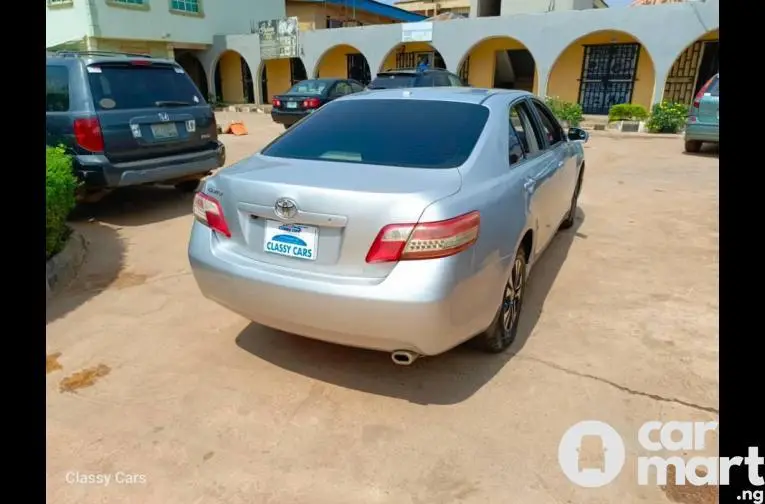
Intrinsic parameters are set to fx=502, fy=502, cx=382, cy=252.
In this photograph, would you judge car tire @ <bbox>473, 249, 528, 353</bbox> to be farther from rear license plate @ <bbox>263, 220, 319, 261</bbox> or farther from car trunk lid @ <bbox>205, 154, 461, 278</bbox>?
rear license plate @ <bbox>263, 220, 319, 261</bbox>

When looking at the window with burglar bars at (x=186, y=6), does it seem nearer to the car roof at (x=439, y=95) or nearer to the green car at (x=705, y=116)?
the green car at (x=705, y=116)

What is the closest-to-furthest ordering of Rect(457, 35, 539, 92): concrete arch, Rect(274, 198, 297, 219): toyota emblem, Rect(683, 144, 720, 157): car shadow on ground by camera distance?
Rect(274, 198, 297, 219): toyota emblem < Rect(683, 144, 720, 157): car shadow on ground < Rect(457, 35, 539, 92): concrete arch

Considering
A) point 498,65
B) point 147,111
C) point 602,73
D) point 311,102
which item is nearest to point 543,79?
point 602,73

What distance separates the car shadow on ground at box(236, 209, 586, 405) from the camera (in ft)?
8.83

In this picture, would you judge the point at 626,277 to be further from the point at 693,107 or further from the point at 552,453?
the point at 693,107

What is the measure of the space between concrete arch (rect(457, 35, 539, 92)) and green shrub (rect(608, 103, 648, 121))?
11.0 ft

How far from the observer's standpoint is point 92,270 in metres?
4.31

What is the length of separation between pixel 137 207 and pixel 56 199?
246 cm

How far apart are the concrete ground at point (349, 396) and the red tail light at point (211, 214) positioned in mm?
821

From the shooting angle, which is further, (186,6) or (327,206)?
(186,6)

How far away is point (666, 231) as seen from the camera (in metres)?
5.37

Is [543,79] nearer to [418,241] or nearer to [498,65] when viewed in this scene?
[498,65]

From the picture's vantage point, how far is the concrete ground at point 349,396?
6.91 ft

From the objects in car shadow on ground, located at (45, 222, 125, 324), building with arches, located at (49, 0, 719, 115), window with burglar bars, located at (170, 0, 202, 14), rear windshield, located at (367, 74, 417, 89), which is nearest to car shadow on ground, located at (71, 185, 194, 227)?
car shadow on ground, located at (45, 222, 125, 324)
